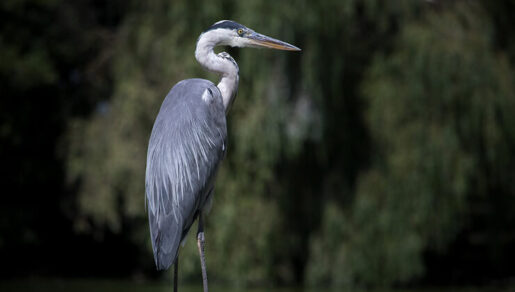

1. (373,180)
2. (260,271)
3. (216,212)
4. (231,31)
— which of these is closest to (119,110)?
(216,212)

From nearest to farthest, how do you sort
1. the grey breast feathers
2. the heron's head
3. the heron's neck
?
1. the grey breast feathers
2. the heron's neck
3. the heron's head

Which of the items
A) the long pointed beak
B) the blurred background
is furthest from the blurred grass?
the long pointed beak

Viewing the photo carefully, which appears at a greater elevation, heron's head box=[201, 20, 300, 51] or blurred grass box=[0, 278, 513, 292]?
heron's head box=[201, 20, 300, 51]

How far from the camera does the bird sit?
3.88 meters

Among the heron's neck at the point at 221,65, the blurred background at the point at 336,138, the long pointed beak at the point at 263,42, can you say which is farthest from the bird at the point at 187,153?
the blurred background at the point at 336,138

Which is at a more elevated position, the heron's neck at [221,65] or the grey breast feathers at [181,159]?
the heron's neck at [221,65]

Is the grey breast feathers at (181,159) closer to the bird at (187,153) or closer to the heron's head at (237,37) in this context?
the bird at (187,153)

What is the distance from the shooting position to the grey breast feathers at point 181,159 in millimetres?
3875

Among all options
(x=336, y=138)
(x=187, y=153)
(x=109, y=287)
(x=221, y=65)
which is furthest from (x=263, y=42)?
(x=109, y=287)

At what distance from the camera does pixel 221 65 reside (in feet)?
14.3

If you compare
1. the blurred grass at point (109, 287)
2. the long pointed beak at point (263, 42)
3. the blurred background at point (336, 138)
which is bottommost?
the blurred grass at point (109, 287)

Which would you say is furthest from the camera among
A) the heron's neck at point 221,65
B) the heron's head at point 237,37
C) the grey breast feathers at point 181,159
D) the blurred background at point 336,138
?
the blurred background at point 336,138

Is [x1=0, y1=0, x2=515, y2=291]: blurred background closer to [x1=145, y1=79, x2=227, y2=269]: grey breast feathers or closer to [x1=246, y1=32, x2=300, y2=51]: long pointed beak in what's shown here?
[x1=246, y1=32, x2=300, y2=51]: long pointed beak

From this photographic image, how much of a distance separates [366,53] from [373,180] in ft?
6.10
